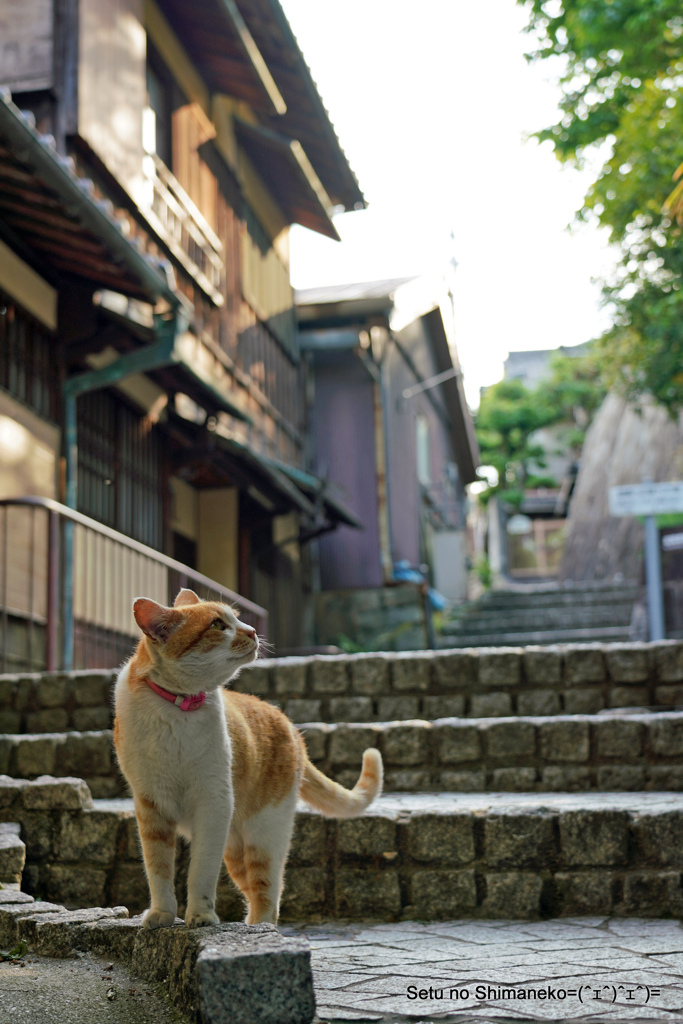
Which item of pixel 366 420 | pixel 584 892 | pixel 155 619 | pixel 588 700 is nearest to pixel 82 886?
pixel 155 619

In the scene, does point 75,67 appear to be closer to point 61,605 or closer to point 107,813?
point 61,605

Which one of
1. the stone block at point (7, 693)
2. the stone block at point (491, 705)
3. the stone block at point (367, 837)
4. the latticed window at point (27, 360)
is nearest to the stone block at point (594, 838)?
the stone block at point (367, 837)

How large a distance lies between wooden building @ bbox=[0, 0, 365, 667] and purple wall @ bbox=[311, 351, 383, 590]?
56 cm

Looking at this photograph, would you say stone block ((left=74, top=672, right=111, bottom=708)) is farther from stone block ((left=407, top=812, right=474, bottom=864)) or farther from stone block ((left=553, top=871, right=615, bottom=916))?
stone block ((left=553, top=871, right=615, bottom=916))

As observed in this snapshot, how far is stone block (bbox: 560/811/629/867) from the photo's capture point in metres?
4.35

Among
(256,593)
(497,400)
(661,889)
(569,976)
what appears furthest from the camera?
(497,400)

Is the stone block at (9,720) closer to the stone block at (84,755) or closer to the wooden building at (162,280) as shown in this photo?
the wooden building at (162,280)

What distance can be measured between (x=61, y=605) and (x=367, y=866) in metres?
3.63

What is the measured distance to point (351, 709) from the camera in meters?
7.26

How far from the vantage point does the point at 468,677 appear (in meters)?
7.23

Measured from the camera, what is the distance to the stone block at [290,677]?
7301 millimetres

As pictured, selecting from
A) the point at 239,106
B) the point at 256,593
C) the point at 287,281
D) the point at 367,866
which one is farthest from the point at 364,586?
the point at 367,866

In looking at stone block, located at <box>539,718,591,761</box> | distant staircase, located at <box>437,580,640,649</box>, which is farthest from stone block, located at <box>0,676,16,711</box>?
distant staircase, located at <box>437,580,640,649</box>

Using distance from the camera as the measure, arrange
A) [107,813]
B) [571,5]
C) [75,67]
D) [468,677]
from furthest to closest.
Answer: [571,5] < [75,67] < [468,677] < [107,813]
